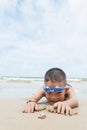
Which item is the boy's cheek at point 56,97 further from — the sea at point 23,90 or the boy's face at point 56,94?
the sea at point 23,90

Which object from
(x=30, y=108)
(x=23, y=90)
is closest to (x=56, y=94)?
(x=30, y=108)

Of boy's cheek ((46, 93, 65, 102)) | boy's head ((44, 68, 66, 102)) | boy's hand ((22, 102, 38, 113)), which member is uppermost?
boy's head ((44, 68, 66, 102))

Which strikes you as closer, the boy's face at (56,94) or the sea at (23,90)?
the boy's face at (56,94)

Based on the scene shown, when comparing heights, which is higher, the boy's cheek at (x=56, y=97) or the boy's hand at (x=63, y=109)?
the boy's cheek at (x=56, y=97)

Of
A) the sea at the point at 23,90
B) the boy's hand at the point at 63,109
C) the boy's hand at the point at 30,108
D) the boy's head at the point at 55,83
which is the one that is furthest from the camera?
the sea at the point at 23,90

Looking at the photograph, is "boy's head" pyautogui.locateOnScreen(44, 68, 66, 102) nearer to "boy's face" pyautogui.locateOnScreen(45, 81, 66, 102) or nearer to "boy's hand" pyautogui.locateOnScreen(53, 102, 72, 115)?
"boy's face" pyautogui.locateOnScreen(45, 81, 66, 102)

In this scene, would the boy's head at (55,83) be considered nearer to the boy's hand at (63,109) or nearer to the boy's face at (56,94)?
the boy's face at (56,94)

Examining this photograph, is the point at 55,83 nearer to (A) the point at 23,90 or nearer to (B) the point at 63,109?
(B) the point at 63,109

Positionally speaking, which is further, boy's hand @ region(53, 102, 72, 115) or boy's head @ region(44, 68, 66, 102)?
boy's head @ region(44, 68, 66, 102)

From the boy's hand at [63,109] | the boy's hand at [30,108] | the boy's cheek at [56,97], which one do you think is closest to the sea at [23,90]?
the boy's cheek at [56,97]

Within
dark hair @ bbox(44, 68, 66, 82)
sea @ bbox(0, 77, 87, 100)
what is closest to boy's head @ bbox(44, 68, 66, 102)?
dark hair @ bbox(44, 68, 66, 82)

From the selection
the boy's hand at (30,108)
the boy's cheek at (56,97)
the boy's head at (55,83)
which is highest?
the boy's head at (55,83)

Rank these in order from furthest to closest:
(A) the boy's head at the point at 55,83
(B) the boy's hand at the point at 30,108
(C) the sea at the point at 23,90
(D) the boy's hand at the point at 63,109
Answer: (C) the sea at the point at 23,90
(A) the boy's head at the point at 55,83
(B) the boy's hand at the point at 30,108
(D) the boy's hand at the point at 63,109

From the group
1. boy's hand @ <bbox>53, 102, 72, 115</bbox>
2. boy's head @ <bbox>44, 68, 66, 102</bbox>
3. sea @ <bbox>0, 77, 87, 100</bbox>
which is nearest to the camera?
boy's hand @ <bbox>53, 102, 72, 115</bbox>
